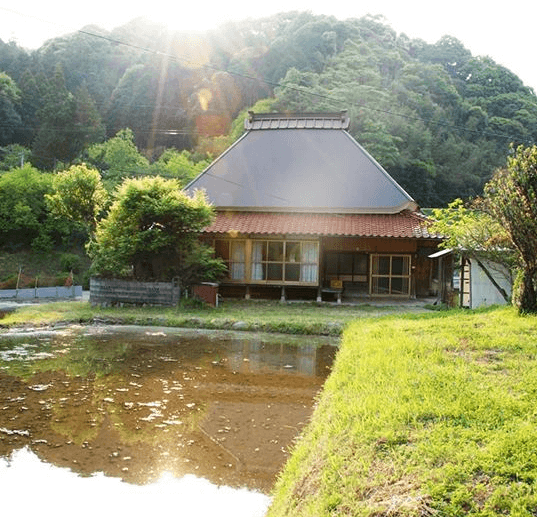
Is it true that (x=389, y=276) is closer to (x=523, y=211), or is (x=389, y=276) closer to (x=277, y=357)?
(x=277, y=357)

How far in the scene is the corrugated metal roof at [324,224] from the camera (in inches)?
647

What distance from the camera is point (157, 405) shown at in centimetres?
645

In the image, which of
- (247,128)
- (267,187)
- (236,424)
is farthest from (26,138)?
(236,424)

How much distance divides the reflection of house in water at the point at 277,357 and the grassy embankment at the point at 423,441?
2.40m

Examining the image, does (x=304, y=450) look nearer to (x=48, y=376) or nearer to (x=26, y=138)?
(x=48, y=376)

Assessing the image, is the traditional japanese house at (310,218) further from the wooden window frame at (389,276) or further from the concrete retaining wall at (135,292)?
the concrete retaining wall at (135,292)

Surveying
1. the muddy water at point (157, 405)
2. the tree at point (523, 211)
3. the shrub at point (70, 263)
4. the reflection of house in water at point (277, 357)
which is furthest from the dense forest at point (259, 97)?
the tree at point (523, 211)

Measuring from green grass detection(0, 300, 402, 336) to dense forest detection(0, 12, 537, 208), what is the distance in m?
18.7

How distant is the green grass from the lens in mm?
12000

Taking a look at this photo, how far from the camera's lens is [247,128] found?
21219mm

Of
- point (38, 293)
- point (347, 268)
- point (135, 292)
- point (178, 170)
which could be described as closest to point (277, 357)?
point (135, 292)

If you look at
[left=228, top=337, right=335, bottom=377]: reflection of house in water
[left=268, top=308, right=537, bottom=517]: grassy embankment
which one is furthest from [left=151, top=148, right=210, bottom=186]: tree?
[left=268, top=308, right=537, bottom=517]: grassy embankment

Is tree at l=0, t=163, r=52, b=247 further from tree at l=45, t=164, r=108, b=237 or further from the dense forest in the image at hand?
tree at l=45, t=164, r=108, b=237

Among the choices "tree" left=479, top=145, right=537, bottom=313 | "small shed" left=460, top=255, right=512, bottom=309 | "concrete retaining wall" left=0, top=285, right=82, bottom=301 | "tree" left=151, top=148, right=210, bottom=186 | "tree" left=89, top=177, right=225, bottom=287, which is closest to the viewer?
"tree" left=479, top=145, right=537, bottom=313
